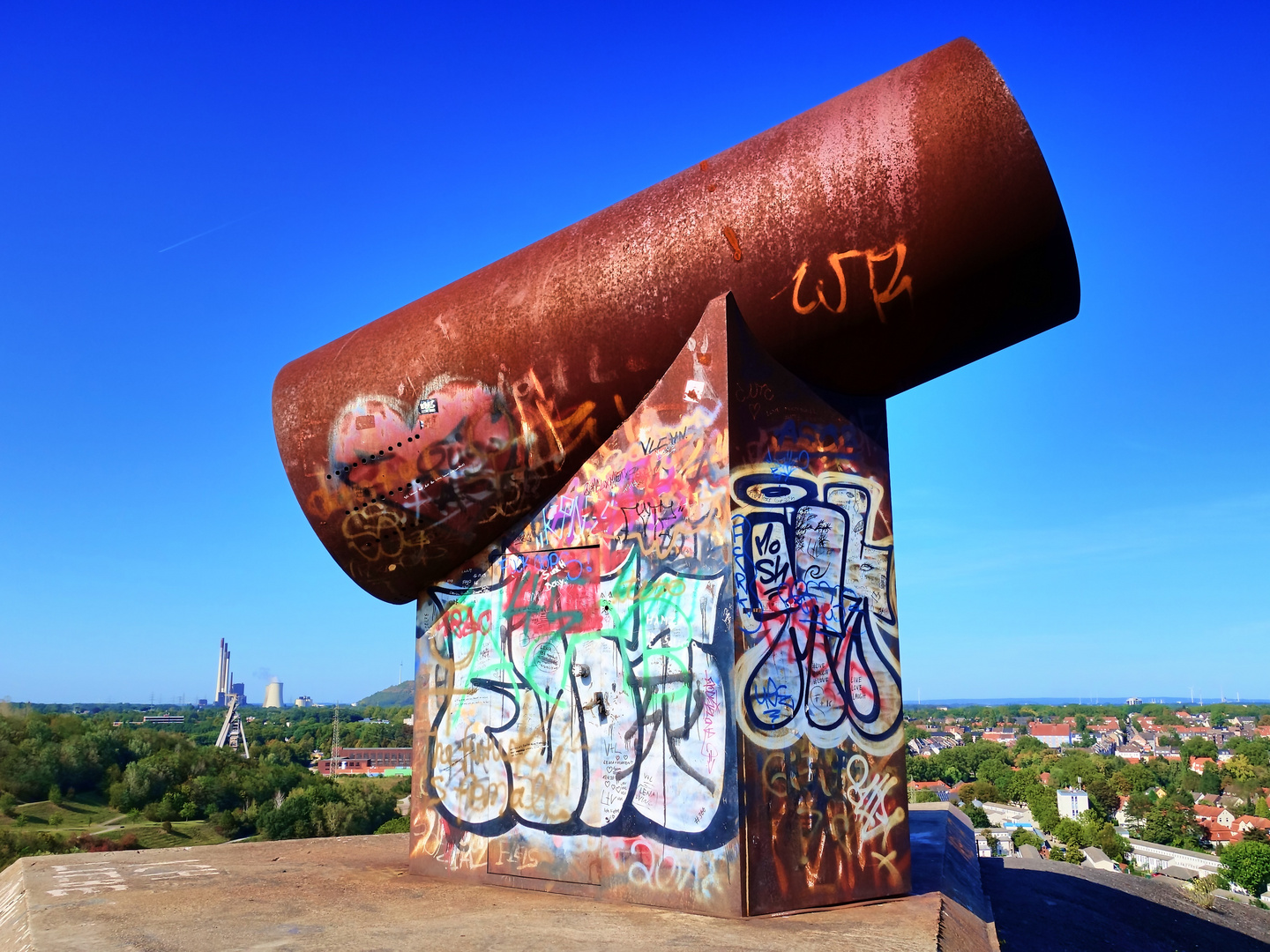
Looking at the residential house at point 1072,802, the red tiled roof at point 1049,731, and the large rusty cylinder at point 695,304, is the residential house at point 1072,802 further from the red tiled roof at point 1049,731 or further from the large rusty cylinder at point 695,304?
the large rusty cylinder at point 695,304

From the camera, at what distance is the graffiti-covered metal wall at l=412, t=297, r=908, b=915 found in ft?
18.4

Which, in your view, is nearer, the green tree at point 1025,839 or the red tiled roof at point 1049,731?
the green tree at point 1025,839

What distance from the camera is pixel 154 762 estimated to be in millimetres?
53594

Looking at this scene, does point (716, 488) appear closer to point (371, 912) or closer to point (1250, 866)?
point (371, 912)

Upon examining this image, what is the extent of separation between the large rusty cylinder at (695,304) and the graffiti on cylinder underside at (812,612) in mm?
914

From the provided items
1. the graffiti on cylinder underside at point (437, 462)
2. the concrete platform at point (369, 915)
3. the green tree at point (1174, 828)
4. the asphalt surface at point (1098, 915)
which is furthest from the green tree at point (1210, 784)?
the graffiti on cylinder underside at point (437, 462)

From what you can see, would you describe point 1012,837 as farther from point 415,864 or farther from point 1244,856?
point 415,864

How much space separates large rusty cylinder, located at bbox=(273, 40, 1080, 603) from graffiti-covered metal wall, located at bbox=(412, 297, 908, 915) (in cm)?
33

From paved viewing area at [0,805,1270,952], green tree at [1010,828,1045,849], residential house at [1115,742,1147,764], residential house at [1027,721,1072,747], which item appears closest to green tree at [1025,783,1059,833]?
green tree at [1010,828,1045,849]

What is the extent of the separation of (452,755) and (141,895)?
240cm

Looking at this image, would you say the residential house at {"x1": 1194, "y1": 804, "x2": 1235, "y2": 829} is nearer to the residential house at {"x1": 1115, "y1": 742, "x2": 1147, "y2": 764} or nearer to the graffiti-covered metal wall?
the residential house at {"x1": 1115, "y1": 742, "x2": 1147, "y2": 764}

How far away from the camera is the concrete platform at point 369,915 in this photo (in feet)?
16.2

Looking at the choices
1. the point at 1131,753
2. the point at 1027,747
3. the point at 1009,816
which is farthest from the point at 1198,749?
the point at 1009,816

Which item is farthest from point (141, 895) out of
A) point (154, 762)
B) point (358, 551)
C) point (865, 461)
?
point (154, 762)
